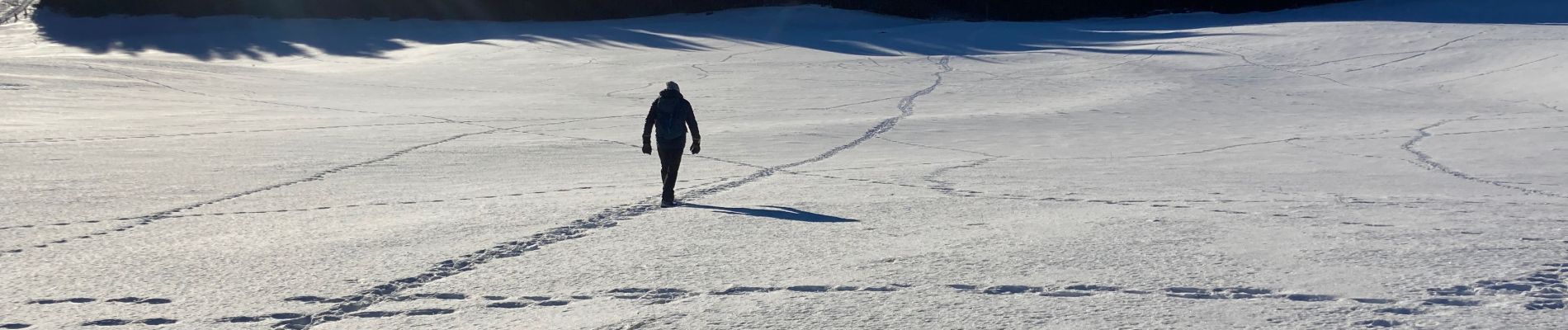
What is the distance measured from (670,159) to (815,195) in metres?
0.93

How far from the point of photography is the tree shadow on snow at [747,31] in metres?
25.3

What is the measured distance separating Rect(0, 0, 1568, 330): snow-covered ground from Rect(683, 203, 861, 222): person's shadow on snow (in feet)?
0.13

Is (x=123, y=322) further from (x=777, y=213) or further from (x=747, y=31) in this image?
(x=747, y=31)

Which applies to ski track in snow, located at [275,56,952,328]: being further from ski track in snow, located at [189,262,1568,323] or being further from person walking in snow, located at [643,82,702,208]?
person walking in snow, located at [643,82,702,208]

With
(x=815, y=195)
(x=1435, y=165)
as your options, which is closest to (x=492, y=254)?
(x=815, y=195)

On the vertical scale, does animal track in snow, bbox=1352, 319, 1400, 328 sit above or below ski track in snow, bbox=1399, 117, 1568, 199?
above

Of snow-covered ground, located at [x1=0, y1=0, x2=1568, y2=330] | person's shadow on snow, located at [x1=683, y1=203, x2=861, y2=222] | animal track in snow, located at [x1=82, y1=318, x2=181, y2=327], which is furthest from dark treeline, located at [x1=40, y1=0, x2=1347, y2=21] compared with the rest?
animal track in snow, located at [x1=82, y1=318, x2=181, y2=327]

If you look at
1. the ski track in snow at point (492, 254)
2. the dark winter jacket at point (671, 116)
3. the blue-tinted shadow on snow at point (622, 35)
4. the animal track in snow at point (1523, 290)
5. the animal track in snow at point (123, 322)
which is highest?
the dark winter jacket at point (671, 116)

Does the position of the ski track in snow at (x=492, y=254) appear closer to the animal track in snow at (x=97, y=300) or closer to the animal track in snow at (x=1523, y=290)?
the animal track in snow at (x=97, y=300)

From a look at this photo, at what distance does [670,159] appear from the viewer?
316 inches

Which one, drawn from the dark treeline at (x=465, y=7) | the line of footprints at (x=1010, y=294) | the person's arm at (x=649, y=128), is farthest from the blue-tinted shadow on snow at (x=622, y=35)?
the line of footprints at (x=1010, y=294)

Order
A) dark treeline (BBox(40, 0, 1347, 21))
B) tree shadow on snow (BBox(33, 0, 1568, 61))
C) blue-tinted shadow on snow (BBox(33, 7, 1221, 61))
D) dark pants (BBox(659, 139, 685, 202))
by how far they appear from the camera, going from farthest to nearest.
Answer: dark treeline (BBox(40, 0, 1347, 21)), blue-tinted shadow on snow (BBox(33, 7, 1221, 61)), tree shadow on snow (BBox(33, 0, 1568, 61)), dark pants (BBox(659, 139, 685, 202))

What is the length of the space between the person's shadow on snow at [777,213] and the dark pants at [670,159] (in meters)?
0.16

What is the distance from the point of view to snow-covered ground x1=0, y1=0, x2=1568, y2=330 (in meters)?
4.84
